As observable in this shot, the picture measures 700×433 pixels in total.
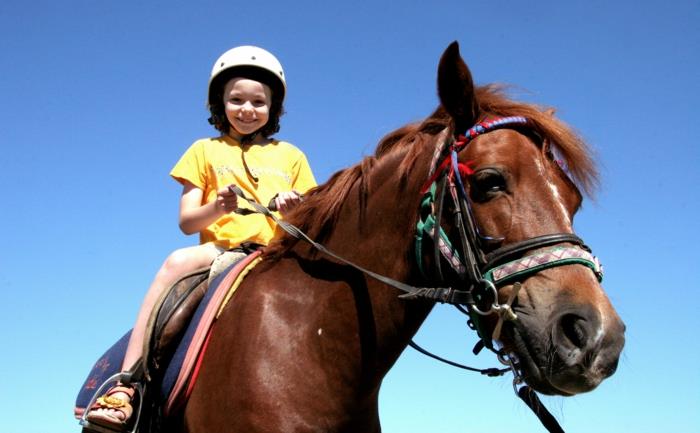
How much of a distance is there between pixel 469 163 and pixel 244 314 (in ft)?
5.47

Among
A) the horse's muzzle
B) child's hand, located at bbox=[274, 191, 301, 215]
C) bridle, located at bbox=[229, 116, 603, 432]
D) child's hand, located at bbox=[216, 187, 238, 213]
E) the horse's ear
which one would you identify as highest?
the horse's ear

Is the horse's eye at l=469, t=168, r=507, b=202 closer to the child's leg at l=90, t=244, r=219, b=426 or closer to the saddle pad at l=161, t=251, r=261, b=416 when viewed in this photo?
the saddle pad at l=161, t=251, r=261, b=416

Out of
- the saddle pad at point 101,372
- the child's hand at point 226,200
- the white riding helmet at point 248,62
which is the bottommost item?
the saddle pad at point 101,372

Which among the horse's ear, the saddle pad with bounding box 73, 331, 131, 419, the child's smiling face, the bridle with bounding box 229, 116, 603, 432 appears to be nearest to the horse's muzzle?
the bridle with bounding box 229, 116, 603, 432

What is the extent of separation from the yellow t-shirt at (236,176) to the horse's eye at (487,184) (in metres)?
2.10

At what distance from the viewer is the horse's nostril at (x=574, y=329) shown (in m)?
3.19

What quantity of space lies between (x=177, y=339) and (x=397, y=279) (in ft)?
5.18

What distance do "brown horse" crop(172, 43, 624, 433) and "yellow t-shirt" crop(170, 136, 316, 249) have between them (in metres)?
0.74

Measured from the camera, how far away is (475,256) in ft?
11.9

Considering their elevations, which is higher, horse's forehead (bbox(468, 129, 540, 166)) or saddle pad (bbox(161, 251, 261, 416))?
horse's forehead (bbox(468, 129, 540, 166))

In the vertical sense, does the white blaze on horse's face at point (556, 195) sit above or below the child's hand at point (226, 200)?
below

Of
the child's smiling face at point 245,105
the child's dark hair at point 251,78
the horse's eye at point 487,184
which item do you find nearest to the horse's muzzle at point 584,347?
the horse's eye at point 487,184

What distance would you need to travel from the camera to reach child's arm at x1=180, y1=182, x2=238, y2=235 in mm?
4707

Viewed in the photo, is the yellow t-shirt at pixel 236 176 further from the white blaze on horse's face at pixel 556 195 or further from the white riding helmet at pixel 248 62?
the white blaze on horse's face at pixel 556 195
